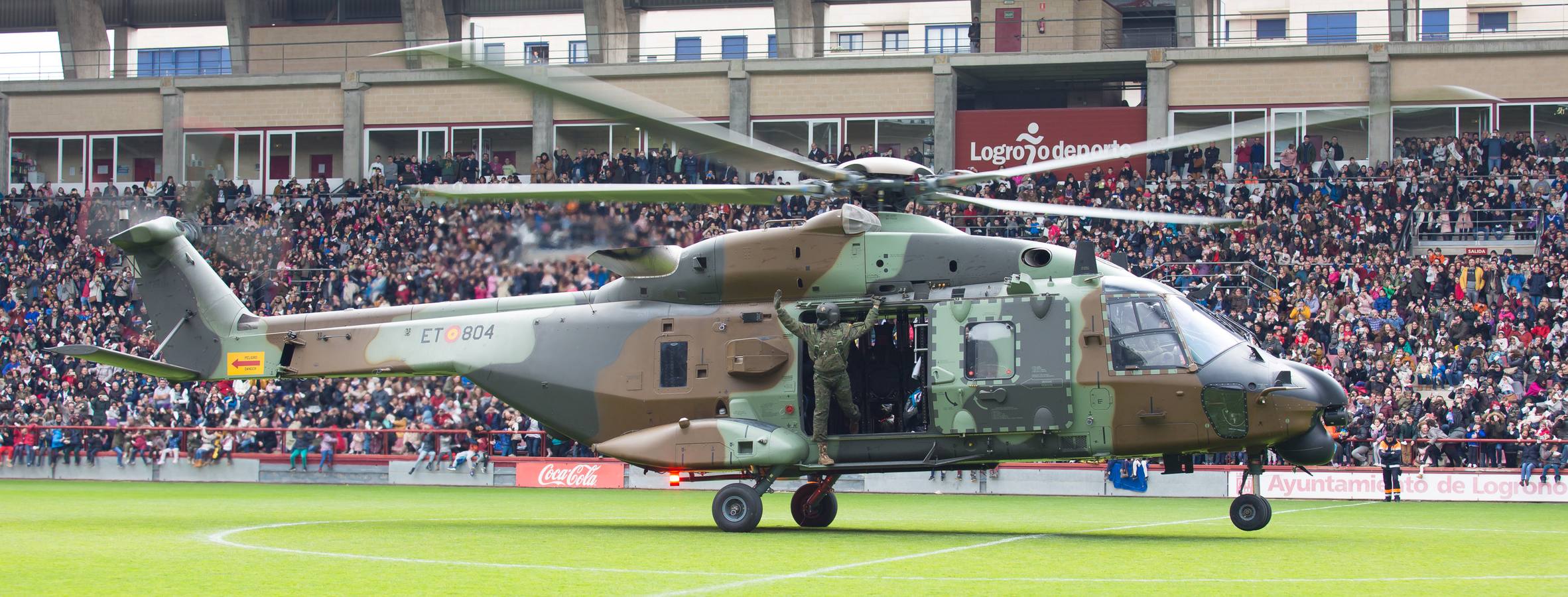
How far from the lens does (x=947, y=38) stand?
48.5 metres

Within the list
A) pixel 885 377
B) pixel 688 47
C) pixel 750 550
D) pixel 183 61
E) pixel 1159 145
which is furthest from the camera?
pixel 183 61

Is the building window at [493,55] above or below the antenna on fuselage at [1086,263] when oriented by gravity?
above

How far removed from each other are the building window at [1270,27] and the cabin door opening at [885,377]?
3306cm

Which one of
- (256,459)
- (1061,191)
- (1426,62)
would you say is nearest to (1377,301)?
(1061,191)

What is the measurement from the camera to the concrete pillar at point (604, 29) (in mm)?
49500

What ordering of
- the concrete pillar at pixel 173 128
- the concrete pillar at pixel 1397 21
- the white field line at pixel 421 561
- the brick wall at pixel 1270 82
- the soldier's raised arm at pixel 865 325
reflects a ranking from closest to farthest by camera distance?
the white field line at pixel 421 561 < the soldier's raised arm at pixel 865 325 < the brick wall at pixel 1270 82 < the concrete pillar at pixel 1397 21 < the concrete pillar at pixel 173 128

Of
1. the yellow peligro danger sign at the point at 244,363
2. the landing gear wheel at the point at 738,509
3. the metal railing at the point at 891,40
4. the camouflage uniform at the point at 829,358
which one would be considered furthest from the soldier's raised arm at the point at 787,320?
the metal railing at the point at 891,40

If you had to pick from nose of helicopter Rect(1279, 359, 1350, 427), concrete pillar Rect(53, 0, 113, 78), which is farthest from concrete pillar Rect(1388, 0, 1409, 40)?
concrete pillar Rect(53, 0, 113, 78)

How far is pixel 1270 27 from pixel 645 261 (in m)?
Result: 34.2

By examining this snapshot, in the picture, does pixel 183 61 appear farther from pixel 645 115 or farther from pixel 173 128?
pixel 645 115

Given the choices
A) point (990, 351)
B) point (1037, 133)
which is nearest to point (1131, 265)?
point (1037, 133)

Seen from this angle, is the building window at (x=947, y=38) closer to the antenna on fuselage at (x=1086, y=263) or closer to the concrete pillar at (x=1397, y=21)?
the concrete pillar at (x=1397, y=21)

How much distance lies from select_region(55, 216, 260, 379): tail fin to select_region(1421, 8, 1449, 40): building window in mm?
36687

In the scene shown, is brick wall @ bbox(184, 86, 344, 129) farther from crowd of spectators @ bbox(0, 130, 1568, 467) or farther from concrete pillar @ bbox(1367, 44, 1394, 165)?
concrete pillar @ bbox(1367, 44, 1394, 165)
